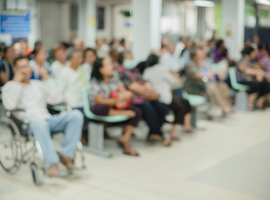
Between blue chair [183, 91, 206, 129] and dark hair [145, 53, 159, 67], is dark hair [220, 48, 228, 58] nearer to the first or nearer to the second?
blue chair [183, 91, 206, 129]

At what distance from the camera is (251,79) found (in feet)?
26.8

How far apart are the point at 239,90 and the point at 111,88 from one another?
13.3 ft

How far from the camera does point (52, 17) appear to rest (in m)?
18.2

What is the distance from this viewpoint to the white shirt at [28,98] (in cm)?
395

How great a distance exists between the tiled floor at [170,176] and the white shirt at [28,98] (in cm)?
65

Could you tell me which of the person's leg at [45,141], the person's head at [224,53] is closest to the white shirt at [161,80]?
the person's leg at [45,141]

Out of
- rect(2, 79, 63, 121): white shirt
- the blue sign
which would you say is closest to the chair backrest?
the blue sign

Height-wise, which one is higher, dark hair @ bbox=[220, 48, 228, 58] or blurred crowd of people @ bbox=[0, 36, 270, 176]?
dark hair @ bbox=[220, 48, 228, 58]

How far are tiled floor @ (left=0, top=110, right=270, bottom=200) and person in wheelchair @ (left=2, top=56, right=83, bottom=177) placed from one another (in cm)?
Result: 31

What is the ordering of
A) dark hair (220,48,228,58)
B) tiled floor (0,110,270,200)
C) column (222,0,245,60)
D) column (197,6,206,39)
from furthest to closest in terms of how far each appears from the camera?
column (197,6,206,39) → column (222,0,245,60) → dark hair (220,48,228,58) → tiled floor (0,110,270,200)

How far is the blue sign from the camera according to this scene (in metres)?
7.50

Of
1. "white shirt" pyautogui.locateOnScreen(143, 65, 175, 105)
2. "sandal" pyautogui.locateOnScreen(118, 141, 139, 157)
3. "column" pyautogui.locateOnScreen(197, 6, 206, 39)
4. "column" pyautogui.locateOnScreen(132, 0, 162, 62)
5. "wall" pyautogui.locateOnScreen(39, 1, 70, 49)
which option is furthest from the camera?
"column" pyautogui.locateOnScreen(197, 6, 206, 39)

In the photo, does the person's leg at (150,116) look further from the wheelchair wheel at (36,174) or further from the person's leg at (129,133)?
the wheelchair wheel at (36,174)

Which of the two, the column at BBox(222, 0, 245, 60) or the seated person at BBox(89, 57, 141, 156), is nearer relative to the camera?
the seated person at BBox(89, 57, 141, 156)
